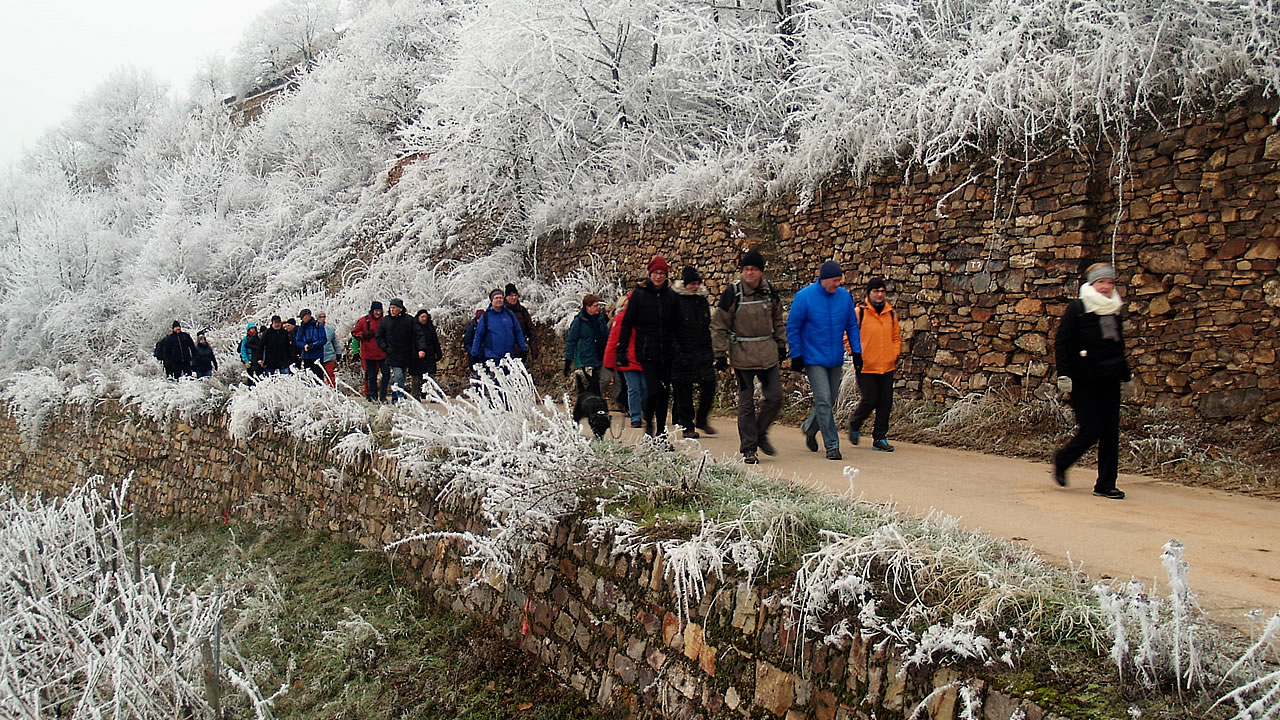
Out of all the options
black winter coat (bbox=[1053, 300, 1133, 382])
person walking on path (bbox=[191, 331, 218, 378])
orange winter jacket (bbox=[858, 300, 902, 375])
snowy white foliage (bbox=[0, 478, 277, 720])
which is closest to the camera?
snowy white foliage (bbox=[0, 478, 277, 720])

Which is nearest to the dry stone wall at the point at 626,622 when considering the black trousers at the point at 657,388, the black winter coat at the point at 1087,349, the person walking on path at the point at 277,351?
the black trousers at the point at 657,388

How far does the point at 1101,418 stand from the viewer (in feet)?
18.7

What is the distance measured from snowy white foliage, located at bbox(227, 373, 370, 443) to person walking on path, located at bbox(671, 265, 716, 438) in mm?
3100

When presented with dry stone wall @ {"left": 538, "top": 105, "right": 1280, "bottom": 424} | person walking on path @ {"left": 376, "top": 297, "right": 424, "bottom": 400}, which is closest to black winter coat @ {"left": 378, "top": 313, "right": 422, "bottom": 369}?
person walking on path @ {"left": 376, "top": 297, "right": 424, "bottom": 400}

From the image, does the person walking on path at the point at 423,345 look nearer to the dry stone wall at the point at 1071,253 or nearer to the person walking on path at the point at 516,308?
the person walking on path at the point at 516,308

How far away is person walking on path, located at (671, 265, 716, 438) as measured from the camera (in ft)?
23.6

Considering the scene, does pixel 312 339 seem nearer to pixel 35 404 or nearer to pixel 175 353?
pixel 175 353

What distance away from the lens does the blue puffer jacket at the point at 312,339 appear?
14656mm

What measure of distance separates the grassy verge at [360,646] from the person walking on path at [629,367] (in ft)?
9.36

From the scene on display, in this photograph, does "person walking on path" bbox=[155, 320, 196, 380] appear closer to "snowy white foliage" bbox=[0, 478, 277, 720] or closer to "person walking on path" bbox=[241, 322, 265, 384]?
"person walking on path" bbox=[241, 322, 265, 384]

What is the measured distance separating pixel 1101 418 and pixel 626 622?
365 cm

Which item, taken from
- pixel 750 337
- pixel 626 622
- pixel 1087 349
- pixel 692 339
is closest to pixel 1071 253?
pixel 1087 349

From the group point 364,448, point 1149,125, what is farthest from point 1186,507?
point 364,448

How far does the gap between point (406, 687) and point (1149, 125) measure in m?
7.84
